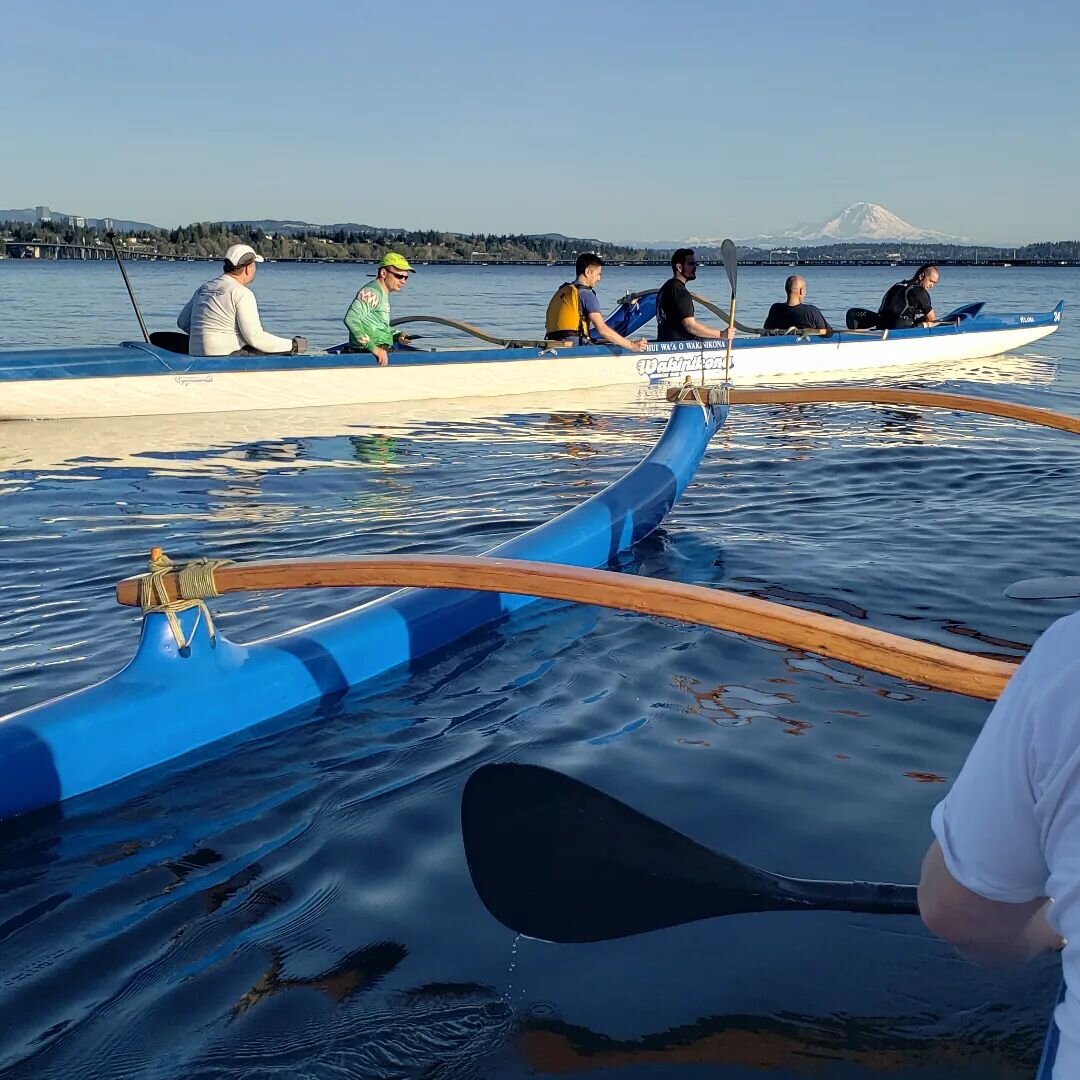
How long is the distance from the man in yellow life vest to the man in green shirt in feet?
7.06

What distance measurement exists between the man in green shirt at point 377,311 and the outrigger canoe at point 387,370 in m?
0.22

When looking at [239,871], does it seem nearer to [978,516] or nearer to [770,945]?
[770,945]

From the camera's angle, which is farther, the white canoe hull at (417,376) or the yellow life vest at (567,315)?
the yellow life vest at (567,315)

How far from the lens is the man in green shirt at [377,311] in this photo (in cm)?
1129

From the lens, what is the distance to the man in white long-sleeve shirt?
1029 centimetres

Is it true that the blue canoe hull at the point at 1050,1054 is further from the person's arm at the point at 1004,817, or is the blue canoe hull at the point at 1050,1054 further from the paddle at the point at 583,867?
the paddle at the point at 583,867

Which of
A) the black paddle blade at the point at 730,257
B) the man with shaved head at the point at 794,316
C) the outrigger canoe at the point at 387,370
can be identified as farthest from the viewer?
the man with shaved head at the point at 794,316

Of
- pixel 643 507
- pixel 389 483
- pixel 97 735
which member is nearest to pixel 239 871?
pixel 97 735

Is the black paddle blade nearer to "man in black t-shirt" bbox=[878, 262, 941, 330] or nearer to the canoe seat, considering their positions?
the canoe seat

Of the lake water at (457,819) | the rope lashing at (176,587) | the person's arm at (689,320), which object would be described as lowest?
the lake water at (457,819)

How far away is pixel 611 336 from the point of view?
524 inches

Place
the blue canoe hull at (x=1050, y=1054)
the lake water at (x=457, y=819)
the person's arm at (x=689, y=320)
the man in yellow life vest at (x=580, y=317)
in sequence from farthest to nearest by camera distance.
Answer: the person's arm at (x=689, y=320) → the man in yellow life vest at (x=580, y=317) → the lake water at (x=457, y=819) → the blue canoe hull at (x=1050, y=1054)

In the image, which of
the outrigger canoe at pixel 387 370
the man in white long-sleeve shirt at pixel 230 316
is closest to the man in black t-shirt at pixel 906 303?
the outrigger canoe at pixel 387 370

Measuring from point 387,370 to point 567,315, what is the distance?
8.44 feet
